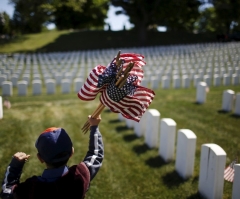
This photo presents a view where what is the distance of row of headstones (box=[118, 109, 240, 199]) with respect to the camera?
12.3 feet

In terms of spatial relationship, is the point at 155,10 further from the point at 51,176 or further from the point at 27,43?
the point at 51,176

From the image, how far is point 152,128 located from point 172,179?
1.39 metres

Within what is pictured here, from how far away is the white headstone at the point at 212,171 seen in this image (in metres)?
3.74

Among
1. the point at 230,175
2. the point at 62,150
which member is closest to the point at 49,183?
the point at 62,150

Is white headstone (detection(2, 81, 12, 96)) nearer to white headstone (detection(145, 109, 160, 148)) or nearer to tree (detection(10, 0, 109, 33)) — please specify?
white headstone (detection(145, 109, 160, 148))

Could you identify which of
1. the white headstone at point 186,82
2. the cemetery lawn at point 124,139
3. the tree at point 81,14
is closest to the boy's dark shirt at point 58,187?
the cemetery lawn at point 124,139

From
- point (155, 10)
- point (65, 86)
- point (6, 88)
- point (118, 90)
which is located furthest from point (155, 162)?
point (155, 10)

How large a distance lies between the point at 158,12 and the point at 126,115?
33524 millimetres

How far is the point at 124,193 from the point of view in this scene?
414 cm

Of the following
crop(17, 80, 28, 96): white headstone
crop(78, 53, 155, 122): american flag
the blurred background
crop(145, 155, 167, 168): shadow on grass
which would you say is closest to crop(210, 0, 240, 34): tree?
the blurred background

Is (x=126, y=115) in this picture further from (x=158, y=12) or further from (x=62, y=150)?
(x=158, y=12)

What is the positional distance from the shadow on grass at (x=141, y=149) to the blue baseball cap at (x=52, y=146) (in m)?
3.70

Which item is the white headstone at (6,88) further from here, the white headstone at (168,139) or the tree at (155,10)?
the tree at (155,10)

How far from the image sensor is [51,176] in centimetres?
200
